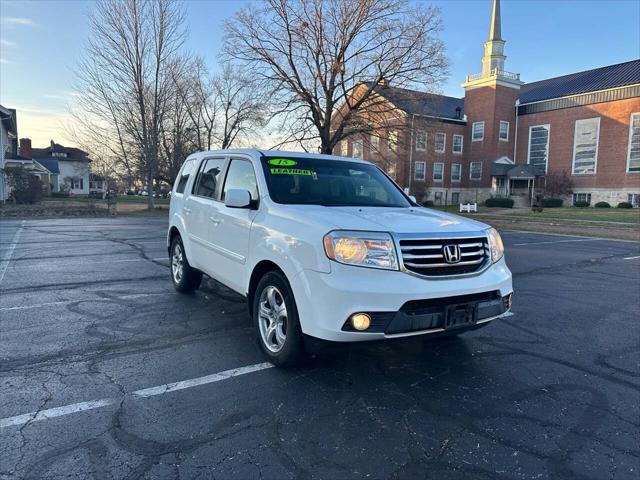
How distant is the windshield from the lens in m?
4.36

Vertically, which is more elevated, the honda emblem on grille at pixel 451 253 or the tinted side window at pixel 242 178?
the tinted side window at pixel 242 178

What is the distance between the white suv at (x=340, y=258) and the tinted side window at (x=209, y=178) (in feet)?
1.09

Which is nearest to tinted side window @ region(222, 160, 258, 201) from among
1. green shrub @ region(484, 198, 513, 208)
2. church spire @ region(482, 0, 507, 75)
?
green shrub @ region(484, 198, 513, 208)

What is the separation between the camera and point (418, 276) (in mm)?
3301

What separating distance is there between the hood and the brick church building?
37.8 meters

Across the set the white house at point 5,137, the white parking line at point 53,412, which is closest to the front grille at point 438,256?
the white parking line at point 53,412

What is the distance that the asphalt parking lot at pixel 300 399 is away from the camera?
2564mm

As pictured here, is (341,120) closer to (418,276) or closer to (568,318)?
(568,318)

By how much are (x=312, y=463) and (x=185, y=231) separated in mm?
4204

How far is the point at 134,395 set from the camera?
3.34 m

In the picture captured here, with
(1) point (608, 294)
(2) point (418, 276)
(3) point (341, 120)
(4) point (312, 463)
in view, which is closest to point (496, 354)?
(2) point (418, 276)

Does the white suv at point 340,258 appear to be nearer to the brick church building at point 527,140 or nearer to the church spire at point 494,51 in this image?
the brick church building at point 527,140

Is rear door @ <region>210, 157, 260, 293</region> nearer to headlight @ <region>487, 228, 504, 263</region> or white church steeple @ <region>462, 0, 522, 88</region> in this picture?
headlight @ <region>487, 228, 504, 263</region>

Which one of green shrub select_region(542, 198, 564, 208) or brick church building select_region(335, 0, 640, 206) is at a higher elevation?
brick church building select_region(335, 0, 640, 206)
